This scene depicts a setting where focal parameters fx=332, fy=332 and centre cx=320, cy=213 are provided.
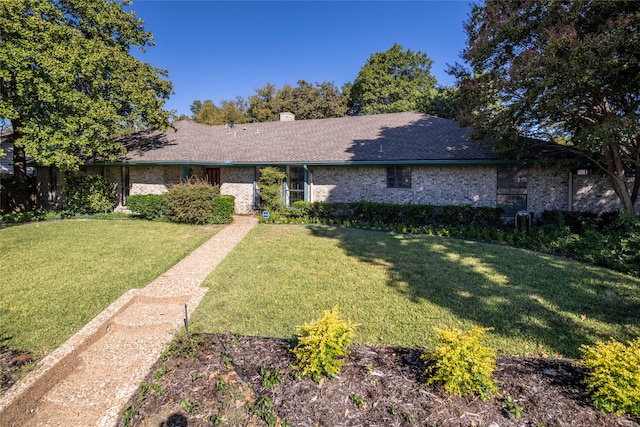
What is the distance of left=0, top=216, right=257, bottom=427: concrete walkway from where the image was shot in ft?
10.2

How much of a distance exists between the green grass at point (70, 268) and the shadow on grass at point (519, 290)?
4.91 metres

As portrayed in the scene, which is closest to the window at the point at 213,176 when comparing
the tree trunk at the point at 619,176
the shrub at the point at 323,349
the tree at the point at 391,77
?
the shrub at the point at 323,349

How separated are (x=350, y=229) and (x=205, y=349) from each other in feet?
26.6

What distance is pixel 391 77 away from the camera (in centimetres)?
3152

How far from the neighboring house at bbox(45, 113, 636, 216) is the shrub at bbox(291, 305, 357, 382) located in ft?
34.7

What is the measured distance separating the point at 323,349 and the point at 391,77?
3244 cm

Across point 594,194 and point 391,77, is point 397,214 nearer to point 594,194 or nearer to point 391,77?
point 594,194

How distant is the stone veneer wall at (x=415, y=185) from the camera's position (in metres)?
12.6

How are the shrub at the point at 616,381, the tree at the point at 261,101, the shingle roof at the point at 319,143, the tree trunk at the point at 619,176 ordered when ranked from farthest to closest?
the tree at the point at 261,101, the shingle roof at the point at 319,143, the tree trunk at the point at 619,176, the shrub at the point at 616,381

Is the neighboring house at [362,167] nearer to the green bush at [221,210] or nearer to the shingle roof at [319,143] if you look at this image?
the shingle roof at [319,143]

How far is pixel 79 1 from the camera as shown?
13.2 m

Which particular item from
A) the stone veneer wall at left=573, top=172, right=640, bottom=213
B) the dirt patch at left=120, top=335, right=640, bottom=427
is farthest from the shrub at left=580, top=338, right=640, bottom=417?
the stone veneer wall at left=573, top=172, right=640, bottom=213

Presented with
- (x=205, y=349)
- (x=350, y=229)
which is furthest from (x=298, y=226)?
(x=205, y=349)

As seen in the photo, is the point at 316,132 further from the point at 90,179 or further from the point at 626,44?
the point at 626,44
